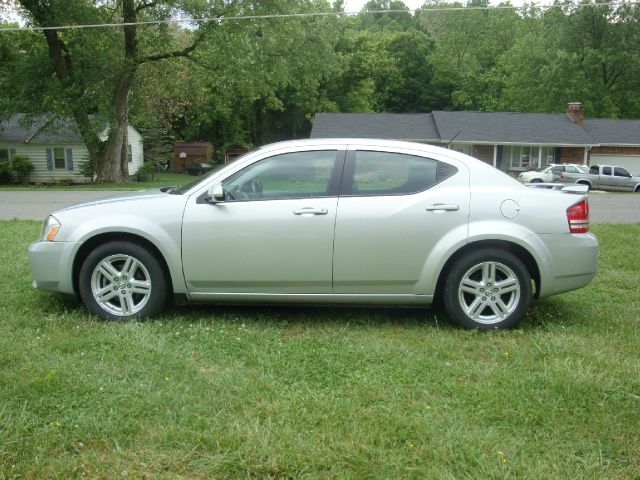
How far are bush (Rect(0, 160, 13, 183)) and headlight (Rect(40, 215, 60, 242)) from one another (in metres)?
33.5

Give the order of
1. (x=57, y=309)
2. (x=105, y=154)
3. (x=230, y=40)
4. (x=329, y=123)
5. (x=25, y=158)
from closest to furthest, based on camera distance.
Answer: (x=57, y=309), (x=230, y=40), (x=105, y=154), (x=25, y=158), (x=329, y=123)

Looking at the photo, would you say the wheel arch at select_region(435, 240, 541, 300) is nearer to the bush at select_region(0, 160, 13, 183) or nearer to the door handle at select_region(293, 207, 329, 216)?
the door handle at select_region(293, 207, 329, 216)

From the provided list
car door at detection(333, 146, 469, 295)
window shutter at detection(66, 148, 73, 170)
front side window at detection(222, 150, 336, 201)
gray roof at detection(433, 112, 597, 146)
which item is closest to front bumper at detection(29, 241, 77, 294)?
front side window at detection(222, 150, 336, 201)

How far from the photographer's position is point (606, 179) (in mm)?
30156

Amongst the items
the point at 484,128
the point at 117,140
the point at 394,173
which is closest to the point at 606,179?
the point at 484,128

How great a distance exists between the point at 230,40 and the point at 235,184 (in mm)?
23842

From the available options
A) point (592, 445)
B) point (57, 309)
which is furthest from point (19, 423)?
point (592, 445)

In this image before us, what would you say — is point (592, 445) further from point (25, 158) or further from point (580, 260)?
point (25, 158)

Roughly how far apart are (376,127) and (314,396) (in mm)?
38274

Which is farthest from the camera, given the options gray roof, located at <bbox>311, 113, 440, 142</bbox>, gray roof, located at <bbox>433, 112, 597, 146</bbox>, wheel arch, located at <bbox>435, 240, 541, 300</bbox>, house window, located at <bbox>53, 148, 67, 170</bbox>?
gray roof, located at <bbox>311, 113, 440, 142</bbox>

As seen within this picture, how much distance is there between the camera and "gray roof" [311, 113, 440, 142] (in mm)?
39688

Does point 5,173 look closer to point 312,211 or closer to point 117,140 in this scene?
point 117,140

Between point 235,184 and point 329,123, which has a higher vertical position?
point 329,123

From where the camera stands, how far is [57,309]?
5430 mm
